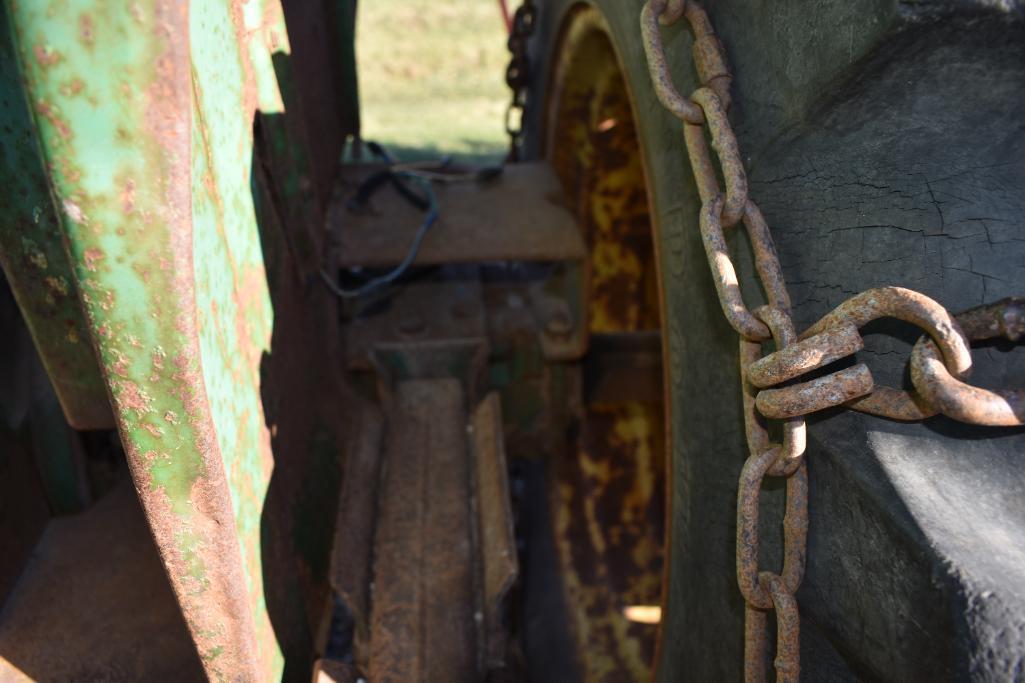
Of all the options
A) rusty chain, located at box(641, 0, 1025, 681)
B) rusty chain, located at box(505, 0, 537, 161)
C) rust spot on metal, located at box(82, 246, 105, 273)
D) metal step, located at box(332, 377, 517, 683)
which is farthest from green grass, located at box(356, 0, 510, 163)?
rust spot on metal, located at box(82, 246, 105, 273)

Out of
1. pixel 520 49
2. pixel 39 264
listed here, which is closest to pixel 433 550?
pixel 39 264

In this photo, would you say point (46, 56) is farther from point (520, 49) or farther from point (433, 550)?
point (520, 49)

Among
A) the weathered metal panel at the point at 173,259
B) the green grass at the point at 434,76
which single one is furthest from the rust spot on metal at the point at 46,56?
the green grass at the point at 434,76

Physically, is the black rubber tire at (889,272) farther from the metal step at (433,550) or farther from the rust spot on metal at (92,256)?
the rust spot on metal at (92,256)

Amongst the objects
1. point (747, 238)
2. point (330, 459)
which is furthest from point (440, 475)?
point (747, 238)

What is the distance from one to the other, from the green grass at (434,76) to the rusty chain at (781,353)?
8.56ft

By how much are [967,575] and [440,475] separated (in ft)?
2.83

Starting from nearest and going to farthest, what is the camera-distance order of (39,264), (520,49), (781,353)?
(781,353) → (39,264) → (520,49)

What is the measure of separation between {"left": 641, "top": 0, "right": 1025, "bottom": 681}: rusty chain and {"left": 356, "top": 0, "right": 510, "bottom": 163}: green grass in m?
2.61

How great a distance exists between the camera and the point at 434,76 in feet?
14.5

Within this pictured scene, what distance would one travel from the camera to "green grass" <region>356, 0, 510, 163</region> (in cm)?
358

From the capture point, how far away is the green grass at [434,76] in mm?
3580

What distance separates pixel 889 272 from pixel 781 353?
0.42ft

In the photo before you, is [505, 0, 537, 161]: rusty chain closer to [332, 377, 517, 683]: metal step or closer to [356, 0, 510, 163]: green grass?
[332, 377, 517, 683]: metal step
